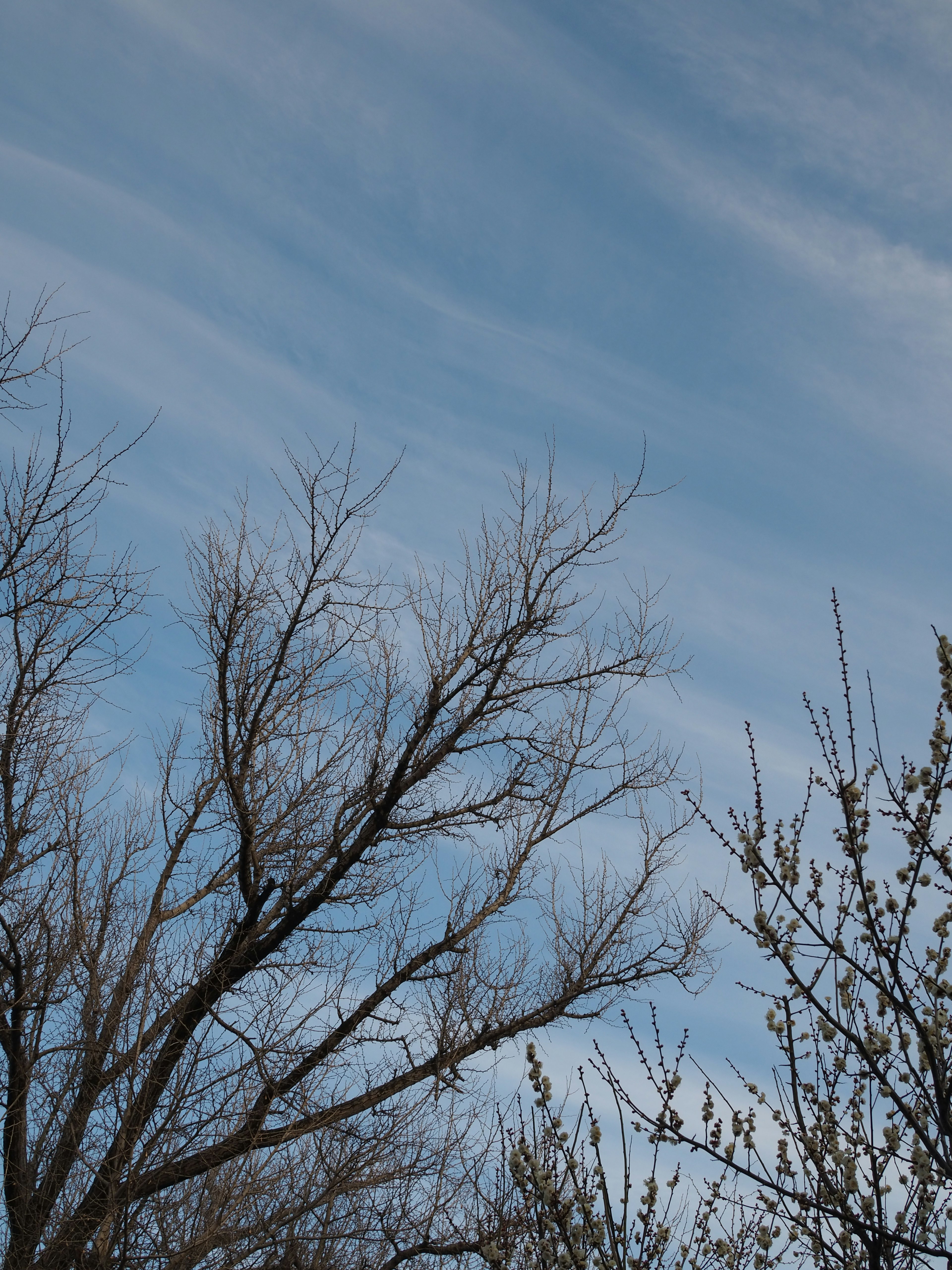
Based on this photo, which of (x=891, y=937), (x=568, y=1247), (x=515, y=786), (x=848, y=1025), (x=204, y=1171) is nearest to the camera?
(x=891, y=937)

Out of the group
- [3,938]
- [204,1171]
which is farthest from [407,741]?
[3,938]

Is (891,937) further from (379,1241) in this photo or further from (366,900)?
(379,1241)

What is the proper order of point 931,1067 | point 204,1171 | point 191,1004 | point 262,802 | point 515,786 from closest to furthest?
1. point 931,1067
2. point 204,1171
3. point 191,1004
4. point 262,802
5. point 515,786

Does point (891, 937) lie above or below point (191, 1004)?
below

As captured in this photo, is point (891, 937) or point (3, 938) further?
point (3, 938)

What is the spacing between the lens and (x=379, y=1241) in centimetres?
739

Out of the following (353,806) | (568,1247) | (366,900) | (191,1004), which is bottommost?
(568,1247)

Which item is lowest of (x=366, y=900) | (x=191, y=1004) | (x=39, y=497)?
(x=191, y=1004)

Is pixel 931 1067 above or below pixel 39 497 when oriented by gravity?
below

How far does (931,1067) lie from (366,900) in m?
5.37

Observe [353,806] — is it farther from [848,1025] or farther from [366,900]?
[848,1025]

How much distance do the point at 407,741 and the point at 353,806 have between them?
750 millimetres

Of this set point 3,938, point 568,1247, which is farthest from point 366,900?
point 568,1247

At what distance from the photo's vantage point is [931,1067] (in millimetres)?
3264
